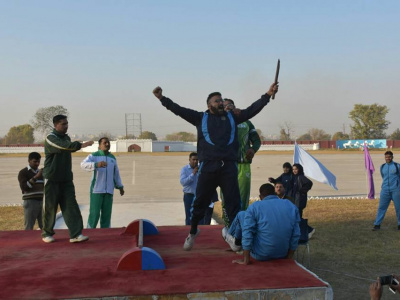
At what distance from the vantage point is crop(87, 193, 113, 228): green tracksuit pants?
7.70 m

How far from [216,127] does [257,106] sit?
575 millimetres

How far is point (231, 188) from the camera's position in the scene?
5012mm

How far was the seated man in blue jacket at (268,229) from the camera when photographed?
4.43 m

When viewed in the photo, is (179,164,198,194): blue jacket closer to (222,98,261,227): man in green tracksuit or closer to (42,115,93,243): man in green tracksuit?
(222,98,261,227): man in green tracksuit

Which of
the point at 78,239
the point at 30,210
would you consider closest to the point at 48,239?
the point at 78,239

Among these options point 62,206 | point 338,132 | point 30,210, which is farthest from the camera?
point 338,132

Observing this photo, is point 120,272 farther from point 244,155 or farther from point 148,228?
point 244,155

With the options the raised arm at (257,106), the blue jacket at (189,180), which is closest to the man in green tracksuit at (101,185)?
the blue jacket at (189,180)

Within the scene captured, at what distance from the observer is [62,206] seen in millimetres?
5828

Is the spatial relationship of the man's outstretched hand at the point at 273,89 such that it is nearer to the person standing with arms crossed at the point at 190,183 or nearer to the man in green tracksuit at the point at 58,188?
the man in green tracksuit at the point at 58,188

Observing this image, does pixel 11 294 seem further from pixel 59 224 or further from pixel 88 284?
pixel 59 224

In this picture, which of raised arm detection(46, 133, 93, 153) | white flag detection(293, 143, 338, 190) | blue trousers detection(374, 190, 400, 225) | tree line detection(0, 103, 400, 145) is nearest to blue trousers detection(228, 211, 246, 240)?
raised arm detection(46, 133, 93, 153)

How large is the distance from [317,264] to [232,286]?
3443 millimetres

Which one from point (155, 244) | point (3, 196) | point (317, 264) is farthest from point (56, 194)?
point (3, 196)
